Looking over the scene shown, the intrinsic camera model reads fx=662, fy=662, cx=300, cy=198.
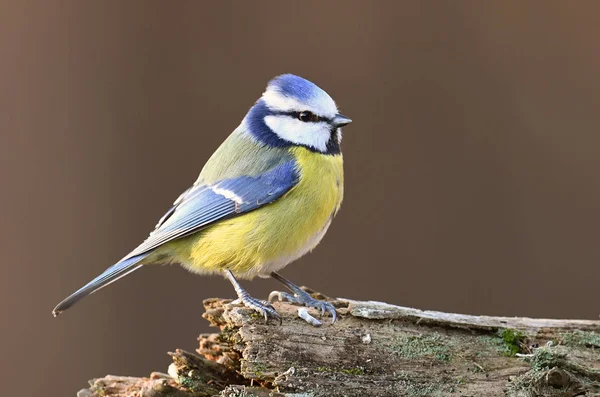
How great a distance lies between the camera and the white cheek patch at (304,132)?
6.17ft

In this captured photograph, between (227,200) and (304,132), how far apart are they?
0.99 feet

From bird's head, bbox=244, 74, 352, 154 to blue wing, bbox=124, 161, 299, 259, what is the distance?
0.37 ft

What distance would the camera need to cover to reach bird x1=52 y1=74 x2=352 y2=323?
5.71ft

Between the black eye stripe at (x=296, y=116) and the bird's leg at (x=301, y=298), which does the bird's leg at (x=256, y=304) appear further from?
the black eye stripe at (x=296, y=116)

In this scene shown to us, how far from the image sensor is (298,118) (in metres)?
1.88

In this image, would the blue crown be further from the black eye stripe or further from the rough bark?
the rough bark

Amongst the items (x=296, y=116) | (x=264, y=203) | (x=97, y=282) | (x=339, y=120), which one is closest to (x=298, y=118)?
(x=296, y=116)

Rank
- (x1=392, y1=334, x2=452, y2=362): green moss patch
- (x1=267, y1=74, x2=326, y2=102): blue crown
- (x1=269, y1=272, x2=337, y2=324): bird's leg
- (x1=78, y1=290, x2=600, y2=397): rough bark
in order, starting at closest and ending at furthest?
(x1=78, y1=290, x2=600, y2=397): rough bark, (x1=392, y1=334, x2=452, y2=362): green moss patch, (x1=269, y1=272, x2=337, y2=324): bird's leg, (x1=267, y1=74, x2=326, y2=102): blue crown

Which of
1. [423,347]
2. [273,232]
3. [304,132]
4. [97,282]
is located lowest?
[97,282]

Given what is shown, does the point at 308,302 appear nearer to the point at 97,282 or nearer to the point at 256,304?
the point at 256,304

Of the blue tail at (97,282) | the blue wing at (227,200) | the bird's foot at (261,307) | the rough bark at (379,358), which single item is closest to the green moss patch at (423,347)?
the rough bark at (379,358)

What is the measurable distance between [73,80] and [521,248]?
1.99m

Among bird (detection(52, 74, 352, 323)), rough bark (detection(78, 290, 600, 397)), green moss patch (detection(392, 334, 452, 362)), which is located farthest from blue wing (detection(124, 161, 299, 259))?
green moss patch (detection(392, 334, 452, 362))

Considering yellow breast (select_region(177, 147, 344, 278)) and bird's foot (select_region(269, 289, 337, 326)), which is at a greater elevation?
yellow breast (select_region(177, 147, 344, 278))
